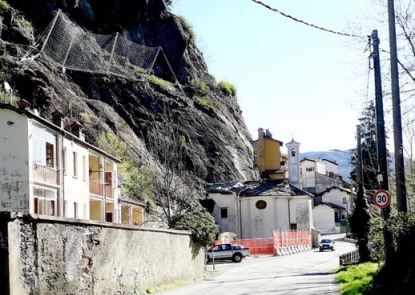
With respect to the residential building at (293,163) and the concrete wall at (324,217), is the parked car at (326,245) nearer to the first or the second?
the concrete wall at (324,217)

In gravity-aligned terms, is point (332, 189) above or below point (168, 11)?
below

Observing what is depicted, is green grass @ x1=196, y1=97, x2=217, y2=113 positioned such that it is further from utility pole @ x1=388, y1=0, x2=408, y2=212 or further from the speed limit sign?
utility pole @ x1=388, y1=0, x2=408, y2=212

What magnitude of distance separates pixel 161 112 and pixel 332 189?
44313 mm

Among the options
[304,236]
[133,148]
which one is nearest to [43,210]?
[133,148]

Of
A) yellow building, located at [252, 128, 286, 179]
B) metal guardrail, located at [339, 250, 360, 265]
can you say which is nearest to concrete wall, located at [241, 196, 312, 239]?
yellow building, located at [252, 128, 286, 179]

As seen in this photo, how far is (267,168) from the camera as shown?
10062cm

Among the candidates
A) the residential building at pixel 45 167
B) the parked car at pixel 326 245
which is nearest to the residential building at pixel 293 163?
the parked car at pixel 326 245

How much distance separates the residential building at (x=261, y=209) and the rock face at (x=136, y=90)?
2.87 m

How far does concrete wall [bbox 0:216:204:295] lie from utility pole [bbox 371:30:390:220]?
23.4 feet

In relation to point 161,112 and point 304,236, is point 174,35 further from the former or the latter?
point 304,236

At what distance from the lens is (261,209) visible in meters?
70.2

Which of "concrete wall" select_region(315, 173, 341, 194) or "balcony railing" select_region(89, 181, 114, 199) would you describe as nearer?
"balcony railing" select_region(89, 181, 114, 199)

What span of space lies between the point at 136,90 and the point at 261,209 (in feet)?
60.0

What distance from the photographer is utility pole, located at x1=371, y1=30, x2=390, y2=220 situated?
17984 mm
